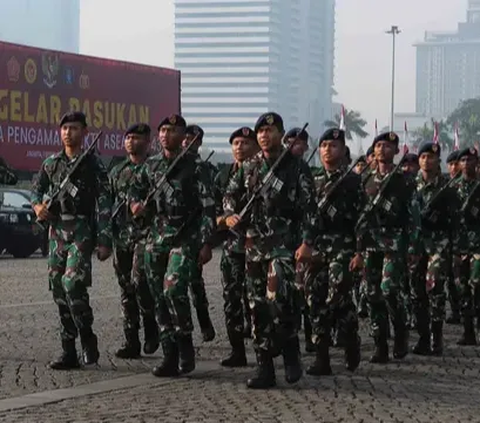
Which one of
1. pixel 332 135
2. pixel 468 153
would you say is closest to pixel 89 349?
pixel 332 135

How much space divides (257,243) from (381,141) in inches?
96.3

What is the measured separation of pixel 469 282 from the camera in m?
14.4

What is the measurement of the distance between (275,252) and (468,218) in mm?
4286

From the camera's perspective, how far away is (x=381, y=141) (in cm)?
1268

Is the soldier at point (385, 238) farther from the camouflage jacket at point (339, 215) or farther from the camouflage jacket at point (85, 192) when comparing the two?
the camouflage jacket at point (85, 192)

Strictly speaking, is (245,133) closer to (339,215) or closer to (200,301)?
(339,215)

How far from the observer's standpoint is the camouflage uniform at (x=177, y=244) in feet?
36.0

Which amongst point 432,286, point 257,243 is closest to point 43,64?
point 432,286

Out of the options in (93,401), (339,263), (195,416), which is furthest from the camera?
(339,263)

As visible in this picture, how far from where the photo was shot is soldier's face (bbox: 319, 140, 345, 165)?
1150cm

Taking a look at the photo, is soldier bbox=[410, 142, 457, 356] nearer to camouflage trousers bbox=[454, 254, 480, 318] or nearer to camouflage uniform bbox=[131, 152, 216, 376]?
camouflage trousers bbox=[454, 254, 480, 318]

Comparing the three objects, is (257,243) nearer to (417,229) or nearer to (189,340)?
(189,340)

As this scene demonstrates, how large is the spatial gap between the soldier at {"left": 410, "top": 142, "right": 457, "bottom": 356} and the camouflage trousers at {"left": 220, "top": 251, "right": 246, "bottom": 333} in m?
1.97

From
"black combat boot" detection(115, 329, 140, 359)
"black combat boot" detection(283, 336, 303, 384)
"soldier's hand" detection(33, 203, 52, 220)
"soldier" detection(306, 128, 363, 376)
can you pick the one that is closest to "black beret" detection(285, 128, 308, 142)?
"soldier" detection(306, 128, 363, 376)
